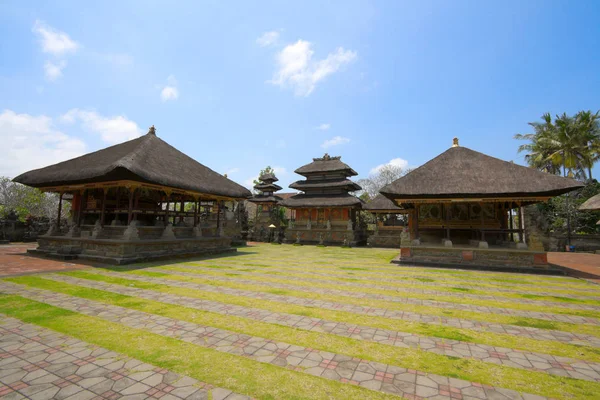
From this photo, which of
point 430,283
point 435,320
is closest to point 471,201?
point 430,283

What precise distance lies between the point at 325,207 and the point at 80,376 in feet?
82.4

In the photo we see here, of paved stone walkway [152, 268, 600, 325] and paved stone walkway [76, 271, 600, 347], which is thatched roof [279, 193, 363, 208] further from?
paved stone walkway [76, 271, 600, 347]

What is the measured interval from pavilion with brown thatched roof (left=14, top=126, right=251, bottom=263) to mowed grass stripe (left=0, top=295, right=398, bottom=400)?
7353 millimetres

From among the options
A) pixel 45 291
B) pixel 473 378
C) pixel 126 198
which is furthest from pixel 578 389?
pixel 126 198

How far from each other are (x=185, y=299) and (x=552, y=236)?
29405mm

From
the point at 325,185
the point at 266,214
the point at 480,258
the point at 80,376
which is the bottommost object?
the point at 80,376

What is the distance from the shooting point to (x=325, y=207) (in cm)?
2777

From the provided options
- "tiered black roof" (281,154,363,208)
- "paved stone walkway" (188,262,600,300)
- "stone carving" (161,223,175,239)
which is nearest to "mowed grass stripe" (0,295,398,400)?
"paved stone walkway" (188,262,600,300)

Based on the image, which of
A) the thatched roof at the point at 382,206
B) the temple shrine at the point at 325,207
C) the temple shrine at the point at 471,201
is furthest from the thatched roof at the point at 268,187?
the temple shrine at the point at 471,201

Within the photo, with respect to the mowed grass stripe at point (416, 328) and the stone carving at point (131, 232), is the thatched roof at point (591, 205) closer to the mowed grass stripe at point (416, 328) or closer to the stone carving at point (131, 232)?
the mowed grass stripe at point (416, 328)

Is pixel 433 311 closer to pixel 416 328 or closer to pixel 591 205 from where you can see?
pixel 416 328

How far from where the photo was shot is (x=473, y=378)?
3.31 meters

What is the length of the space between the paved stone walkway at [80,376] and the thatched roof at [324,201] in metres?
23.9

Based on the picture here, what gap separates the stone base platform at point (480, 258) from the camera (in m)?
12.2
